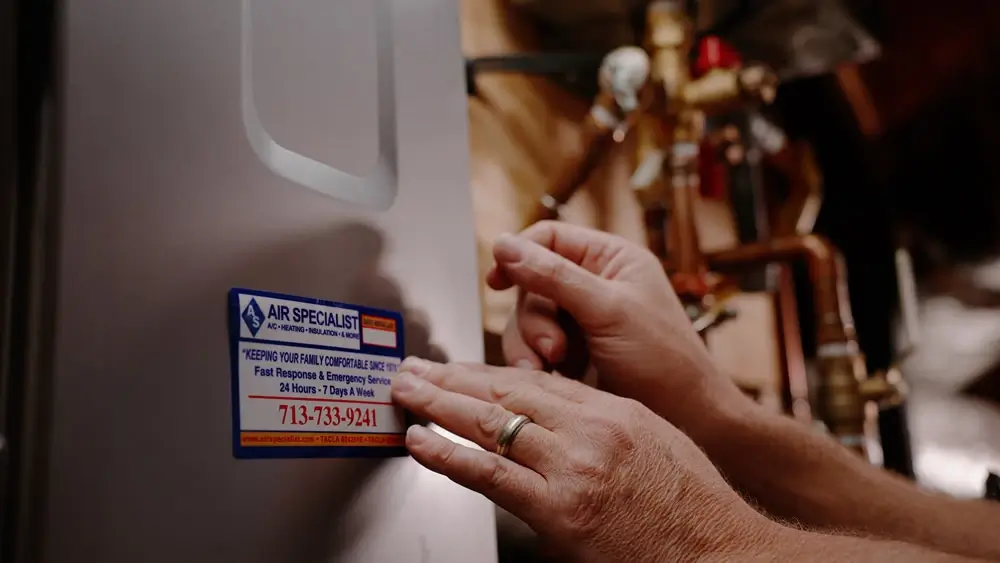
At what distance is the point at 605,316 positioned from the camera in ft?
1.70

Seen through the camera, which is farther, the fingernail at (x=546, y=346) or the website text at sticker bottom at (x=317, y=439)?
the fingernail at (x=546, y=346)

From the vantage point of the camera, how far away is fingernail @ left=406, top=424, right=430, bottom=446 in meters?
0.38

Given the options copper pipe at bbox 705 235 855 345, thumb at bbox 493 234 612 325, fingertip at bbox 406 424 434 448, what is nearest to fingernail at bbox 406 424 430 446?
fingertip at bbox 406 424 434 448

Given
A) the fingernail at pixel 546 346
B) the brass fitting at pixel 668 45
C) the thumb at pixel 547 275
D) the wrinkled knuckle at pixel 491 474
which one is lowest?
the wrinkled knuckle at pixel 491 474

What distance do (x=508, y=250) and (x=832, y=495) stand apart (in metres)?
0.40

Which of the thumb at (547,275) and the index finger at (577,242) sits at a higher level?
the index finger at (577,242)

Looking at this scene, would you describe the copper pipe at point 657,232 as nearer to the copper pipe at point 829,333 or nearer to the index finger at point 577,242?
the copper pipe at point 829,333

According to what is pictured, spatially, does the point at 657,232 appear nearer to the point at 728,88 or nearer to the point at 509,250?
the point at 728,88

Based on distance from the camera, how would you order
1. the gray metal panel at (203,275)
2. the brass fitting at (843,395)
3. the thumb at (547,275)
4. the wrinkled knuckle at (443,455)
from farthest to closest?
the brass fitting at (843,395)
the thumb at (547,275)
the wrinkled knuckle at (443,455)
the gray metal panel at (203,275)

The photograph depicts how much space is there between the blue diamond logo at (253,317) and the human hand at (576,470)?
0.09 m

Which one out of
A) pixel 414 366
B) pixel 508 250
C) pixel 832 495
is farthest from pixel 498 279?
pixel 832 495

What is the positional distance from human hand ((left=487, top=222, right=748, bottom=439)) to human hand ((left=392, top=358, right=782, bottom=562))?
97 millimetres

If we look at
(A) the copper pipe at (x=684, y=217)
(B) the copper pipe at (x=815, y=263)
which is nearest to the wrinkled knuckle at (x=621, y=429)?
(A) the copper pipe at (x=684, y=217)

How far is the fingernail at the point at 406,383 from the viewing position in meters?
0.39
